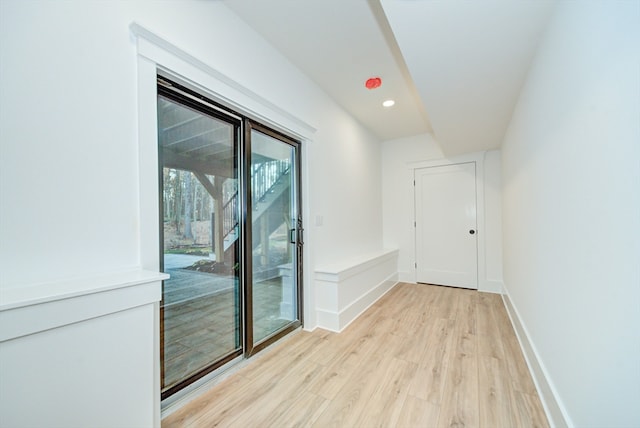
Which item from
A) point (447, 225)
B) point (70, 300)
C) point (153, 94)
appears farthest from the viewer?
point (447, 225)

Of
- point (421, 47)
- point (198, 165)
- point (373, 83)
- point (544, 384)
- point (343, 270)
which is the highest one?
point (373, 83)

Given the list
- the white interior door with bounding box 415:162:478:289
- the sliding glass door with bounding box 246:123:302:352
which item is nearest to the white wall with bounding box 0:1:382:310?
the sliding glass door with bounding box 246:123:302:352

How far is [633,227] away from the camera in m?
0.75

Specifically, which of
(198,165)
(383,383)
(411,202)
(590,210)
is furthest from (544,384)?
(411,202)

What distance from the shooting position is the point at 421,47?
1658 millimetres

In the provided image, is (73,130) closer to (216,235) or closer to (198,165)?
(198,165)

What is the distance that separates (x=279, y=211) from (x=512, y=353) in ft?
7.68

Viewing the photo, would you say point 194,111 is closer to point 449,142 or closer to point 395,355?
point 395,355

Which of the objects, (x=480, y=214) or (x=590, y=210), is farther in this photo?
(x=480, y=214)

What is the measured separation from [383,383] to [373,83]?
2736 mm

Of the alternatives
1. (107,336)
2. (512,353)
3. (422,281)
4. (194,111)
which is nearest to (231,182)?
(194,111)

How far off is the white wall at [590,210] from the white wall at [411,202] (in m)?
2.42

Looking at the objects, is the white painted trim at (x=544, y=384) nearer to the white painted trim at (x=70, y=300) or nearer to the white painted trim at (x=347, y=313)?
the white painted trim at (x=347, y=313)

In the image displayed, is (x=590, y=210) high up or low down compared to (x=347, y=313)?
up
